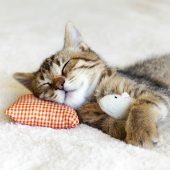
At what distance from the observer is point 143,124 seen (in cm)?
85

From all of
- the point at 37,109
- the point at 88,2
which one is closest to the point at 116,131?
the point at 37,109

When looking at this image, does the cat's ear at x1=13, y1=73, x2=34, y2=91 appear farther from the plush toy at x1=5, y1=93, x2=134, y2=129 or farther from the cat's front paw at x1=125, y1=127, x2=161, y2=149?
the cat's front paw at x1=125, y1=127, x2=161, y2=149

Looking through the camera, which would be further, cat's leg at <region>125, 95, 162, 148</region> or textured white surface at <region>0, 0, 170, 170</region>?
cat's leg at <region>125, 95, 162, 148</region>

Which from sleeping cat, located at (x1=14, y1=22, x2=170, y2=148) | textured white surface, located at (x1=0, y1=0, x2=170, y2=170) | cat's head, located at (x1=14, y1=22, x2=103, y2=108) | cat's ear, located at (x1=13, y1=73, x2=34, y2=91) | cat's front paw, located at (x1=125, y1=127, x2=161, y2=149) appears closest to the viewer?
textured white surface, located at (x1=0, y1=0, x2=170, y2=170)

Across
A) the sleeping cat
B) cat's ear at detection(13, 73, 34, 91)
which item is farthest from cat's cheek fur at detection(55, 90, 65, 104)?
cat's ear at detection(13, 73, 34, 91)

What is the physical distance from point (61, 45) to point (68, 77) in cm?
134

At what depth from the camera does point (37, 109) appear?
1014 millimetres

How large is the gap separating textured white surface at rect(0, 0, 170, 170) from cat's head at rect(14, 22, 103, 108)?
0.16 meters

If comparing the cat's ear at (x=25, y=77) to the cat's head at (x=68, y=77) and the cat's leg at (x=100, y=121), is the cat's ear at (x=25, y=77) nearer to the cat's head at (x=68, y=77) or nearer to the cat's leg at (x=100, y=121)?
the cat's head at (x=68, y=77)

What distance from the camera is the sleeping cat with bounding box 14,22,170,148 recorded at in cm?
96

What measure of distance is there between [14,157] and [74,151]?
0.20m

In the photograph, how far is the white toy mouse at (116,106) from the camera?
975 mm

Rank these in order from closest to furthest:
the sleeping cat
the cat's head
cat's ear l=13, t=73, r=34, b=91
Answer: the sleeping cat
the cat's head
cat's ear l=13, t=73, r=34, b=91

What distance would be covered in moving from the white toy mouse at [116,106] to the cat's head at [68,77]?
17cm
